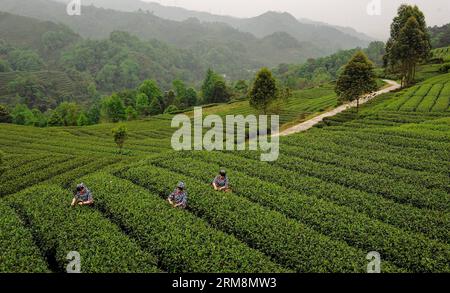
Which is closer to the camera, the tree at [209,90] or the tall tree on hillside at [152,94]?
the tall tree on hillside at [152,94]

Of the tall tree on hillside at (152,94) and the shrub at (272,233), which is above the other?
the tall tree on hillside at (152,94)

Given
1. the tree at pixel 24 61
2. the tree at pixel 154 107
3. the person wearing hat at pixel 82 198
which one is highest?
the tree at pixel 24 61

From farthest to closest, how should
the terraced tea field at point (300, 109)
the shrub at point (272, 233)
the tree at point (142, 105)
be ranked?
1. the tree at point (142, 105)
2. the terraced tea field at point (300, 109)
3. the shrub at point (272, 233)

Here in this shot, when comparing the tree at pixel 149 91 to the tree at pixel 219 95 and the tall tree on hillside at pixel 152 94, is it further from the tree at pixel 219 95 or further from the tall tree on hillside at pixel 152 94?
the tree at pixel 219 95

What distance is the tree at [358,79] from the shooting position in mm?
39906

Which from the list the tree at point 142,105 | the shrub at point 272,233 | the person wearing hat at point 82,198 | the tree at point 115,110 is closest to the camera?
the shrub at point 272,233

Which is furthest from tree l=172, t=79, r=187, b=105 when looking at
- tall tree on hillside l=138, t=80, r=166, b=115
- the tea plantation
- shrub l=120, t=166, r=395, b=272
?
shrub l=120, t=166, r=395, b=272

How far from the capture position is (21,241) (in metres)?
13.8

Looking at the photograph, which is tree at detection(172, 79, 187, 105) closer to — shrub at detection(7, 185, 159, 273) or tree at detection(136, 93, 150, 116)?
tree at detection(136, 93, 150, 116)

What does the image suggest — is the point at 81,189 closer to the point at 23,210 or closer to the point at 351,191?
the point at 23,210
